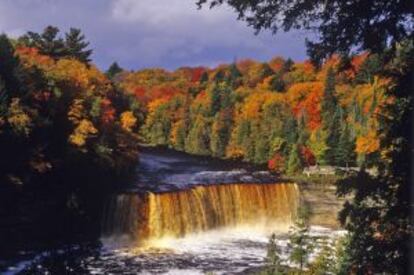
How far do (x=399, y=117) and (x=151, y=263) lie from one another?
67.8 feet

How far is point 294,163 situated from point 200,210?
73.7ft

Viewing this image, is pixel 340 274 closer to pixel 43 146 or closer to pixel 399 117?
pixel 399 117

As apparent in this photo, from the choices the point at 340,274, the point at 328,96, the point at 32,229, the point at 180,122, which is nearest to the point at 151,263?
the point at 32,229

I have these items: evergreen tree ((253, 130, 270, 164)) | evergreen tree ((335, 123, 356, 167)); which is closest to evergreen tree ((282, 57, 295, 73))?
evergreen tree ((253, 130, 270, 164))

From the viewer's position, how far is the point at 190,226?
1415 inches

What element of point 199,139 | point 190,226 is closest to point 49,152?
point 190,226

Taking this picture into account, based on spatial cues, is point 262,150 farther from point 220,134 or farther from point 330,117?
point 220,134

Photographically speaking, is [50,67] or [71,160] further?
[50,67]

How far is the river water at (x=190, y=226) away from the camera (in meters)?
29.3

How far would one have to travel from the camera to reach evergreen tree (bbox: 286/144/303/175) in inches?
2242

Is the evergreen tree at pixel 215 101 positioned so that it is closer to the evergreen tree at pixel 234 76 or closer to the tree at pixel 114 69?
the evergreen tree at pixel 234 76

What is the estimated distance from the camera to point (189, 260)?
3034 centimetres

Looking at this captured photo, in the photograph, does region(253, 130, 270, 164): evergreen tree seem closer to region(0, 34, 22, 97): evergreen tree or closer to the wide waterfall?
the wide waterfall

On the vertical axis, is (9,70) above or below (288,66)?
below
